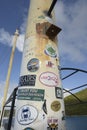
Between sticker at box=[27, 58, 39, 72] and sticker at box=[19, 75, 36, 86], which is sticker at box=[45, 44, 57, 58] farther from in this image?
sticker at box=[19, 75, 36, 86]

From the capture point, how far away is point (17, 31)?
58.6ft

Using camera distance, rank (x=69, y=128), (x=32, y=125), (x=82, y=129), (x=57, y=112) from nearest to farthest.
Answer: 1. (x=32, y=125)
2. (x=57, y=112)
3. (x=82, y=129)
4. (x=69, y=128)

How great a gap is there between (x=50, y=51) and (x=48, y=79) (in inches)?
38.8

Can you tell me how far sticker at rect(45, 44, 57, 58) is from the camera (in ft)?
18.8

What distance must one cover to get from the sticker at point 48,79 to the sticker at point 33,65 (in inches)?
12.0

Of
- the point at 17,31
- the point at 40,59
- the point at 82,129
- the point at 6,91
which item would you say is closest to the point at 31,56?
the point at 40,59

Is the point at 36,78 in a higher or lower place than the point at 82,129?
higher

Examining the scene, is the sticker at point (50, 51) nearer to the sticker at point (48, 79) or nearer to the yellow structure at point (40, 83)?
the yellow structure at point (40, 83)

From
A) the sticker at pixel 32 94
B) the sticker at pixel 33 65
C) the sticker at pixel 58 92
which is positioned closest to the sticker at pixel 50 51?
the sticker at pixel 33 65

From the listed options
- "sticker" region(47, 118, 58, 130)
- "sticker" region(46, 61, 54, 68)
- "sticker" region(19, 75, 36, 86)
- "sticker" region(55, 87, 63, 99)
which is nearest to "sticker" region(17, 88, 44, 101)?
"sticker" region(19, 75, 36, 86)

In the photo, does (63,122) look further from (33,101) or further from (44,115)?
(33,101)

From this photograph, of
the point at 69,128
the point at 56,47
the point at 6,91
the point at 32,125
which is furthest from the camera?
the point at 6,91

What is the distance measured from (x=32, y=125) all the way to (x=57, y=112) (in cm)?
76

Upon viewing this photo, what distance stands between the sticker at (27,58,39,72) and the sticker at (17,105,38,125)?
3.60 ft
